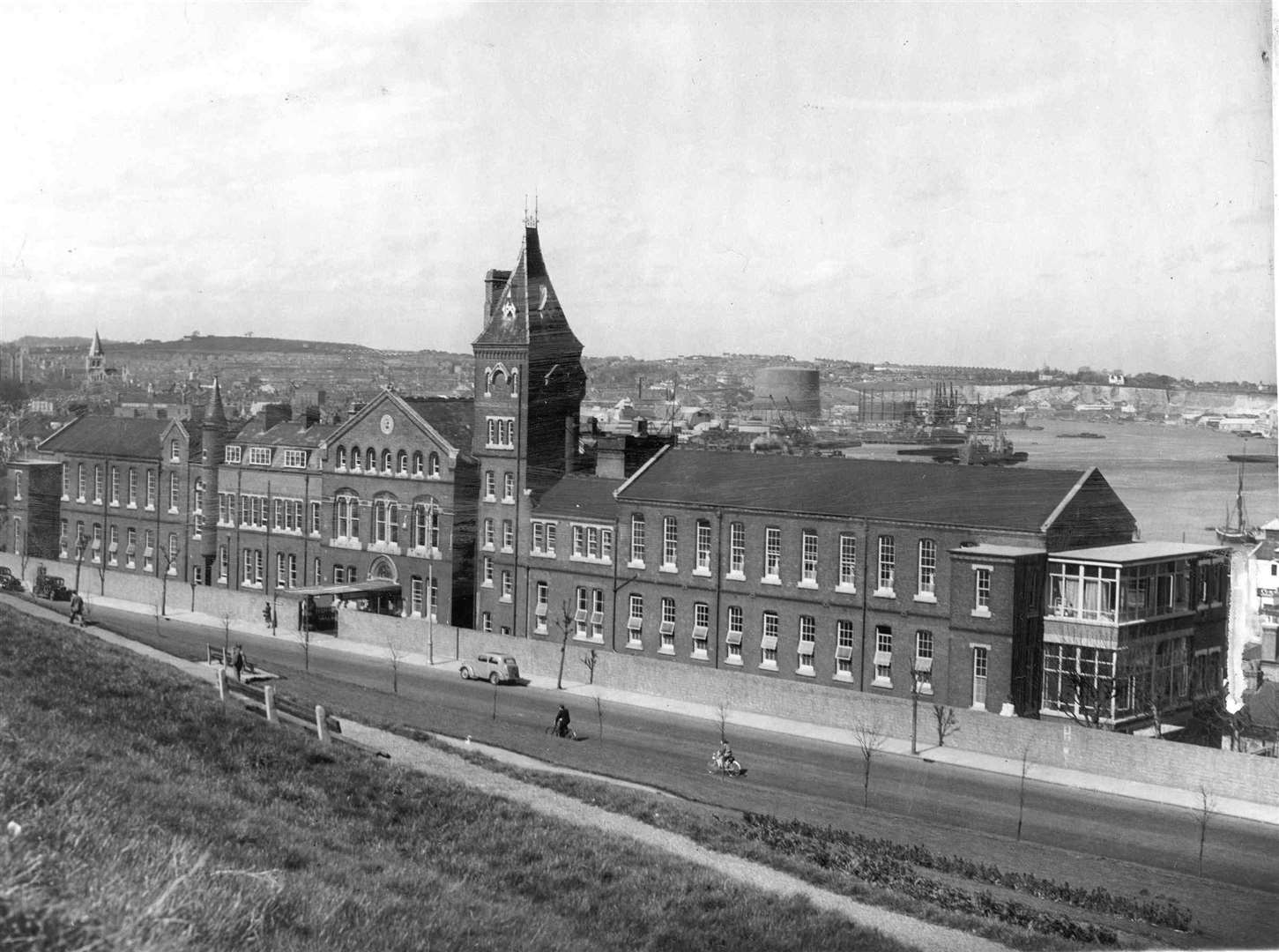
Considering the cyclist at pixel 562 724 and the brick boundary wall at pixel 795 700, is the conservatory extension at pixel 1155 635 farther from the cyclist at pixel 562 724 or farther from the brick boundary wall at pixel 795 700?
the cyclist at pixel 562 724

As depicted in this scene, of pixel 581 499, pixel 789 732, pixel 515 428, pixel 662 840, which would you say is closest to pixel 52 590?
pixel 515 428

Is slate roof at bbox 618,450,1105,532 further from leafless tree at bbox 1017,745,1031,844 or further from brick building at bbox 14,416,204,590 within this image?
brick building at bbox 14,416,204,590

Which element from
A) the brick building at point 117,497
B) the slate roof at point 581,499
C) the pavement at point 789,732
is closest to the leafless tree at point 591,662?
the pavement at point 789,732

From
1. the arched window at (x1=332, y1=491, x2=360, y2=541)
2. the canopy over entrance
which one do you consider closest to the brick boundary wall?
the canopy over entrance

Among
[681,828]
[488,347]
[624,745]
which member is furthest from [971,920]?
[488,347]

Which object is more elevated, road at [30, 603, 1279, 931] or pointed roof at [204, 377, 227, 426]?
pointed roof at [204, 377, 227, 426]

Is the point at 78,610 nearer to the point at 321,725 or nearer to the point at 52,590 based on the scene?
the point at 52,590

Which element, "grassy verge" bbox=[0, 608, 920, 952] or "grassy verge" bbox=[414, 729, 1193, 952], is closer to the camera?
"grassy verge" bbox=[0, 608, 920, 952]
